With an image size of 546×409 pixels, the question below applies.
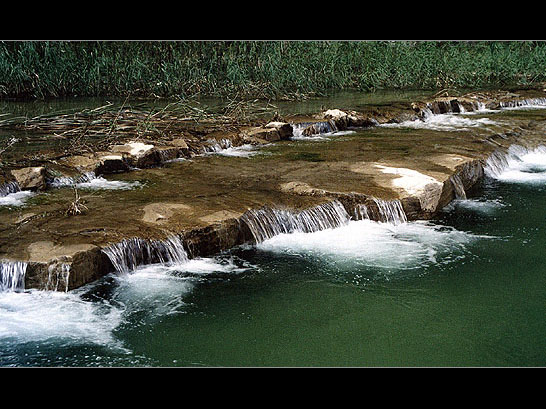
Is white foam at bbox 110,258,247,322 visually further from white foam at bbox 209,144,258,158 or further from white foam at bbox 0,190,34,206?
white foam at bbox 209,144,258,158

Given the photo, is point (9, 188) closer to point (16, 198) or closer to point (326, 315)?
point (16, 198)

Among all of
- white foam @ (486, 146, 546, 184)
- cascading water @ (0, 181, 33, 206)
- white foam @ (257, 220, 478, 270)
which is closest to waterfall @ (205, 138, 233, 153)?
cascading water @ (0, 181, 33, 206)

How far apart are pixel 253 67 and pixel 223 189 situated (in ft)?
17.0

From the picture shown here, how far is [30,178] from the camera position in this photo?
537 centimetres

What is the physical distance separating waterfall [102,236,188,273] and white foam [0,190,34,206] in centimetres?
125

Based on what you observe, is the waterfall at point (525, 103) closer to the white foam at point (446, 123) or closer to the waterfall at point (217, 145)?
the white foam at point (446, 123)

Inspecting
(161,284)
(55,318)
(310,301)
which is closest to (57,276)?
(55,318)

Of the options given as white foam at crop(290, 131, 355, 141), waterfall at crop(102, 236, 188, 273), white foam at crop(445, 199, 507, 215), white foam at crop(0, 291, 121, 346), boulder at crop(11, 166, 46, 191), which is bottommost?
white foam at crop(0, 291, 121, 346)

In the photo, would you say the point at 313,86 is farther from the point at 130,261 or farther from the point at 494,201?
the point at 130,261

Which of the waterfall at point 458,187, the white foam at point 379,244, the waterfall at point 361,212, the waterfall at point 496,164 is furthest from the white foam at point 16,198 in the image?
the waterfall at point 496,164

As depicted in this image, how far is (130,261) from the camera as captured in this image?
4.13 meters

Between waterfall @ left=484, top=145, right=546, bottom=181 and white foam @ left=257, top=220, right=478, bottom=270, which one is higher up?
waterfall @ left=484, top=145, right=546, bottom=181

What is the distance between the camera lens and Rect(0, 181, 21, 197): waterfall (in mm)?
5211

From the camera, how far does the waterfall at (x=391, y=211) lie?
16.8 feet
